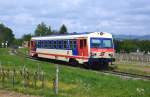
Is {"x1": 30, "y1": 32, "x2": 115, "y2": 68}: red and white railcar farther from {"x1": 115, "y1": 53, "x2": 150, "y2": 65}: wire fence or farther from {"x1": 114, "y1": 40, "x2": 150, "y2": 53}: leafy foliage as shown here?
{"x1": 114, "y1": 40, "x2": 150, "y2": 53}: leafy foliage

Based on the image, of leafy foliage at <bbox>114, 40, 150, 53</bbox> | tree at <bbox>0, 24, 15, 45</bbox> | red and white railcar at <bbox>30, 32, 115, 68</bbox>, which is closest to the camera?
red and white railcar at <bbox>30, 32, 115, 68</bbox>

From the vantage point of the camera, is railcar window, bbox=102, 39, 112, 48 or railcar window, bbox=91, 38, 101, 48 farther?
railcar window, bbox=102, 39, 112, 48

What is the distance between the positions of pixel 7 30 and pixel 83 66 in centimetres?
14148

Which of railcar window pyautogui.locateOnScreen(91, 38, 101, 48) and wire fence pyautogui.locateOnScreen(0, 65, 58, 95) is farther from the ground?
railcar window pyautogui.locateOnScreen(91, 38, 101, 48)

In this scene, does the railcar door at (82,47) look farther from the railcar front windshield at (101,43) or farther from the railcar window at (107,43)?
the railcar window at (107,43)

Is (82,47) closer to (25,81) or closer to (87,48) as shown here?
(87,48)

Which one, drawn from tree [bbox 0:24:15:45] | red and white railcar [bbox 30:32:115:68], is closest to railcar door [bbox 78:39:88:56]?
red and white railcar [bbox 30:32:115:68]

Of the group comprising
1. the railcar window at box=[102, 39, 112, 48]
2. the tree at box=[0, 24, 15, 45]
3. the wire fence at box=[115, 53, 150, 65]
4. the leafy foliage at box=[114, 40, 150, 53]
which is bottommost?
the wire fence at box=[115, 53, 150, 65]

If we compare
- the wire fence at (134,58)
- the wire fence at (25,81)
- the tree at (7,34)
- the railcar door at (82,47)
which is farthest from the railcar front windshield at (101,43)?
the tree at (7,34)

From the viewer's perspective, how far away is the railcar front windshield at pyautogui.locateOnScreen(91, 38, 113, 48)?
34.0 meters

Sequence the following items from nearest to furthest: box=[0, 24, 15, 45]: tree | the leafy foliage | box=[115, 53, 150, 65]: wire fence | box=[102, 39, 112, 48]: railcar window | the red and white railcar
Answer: the red and white railcar → box=[102, 39, 112, 48]: railcar window → box=[115, 53, 150, 65]: wire fence → the leafy foliage → box=[0, 24, 15, 45]: tree

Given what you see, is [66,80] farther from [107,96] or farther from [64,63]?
[64,63]

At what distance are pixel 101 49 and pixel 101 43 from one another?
0.59 metres

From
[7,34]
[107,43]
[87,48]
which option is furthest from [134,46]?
[7,34]
